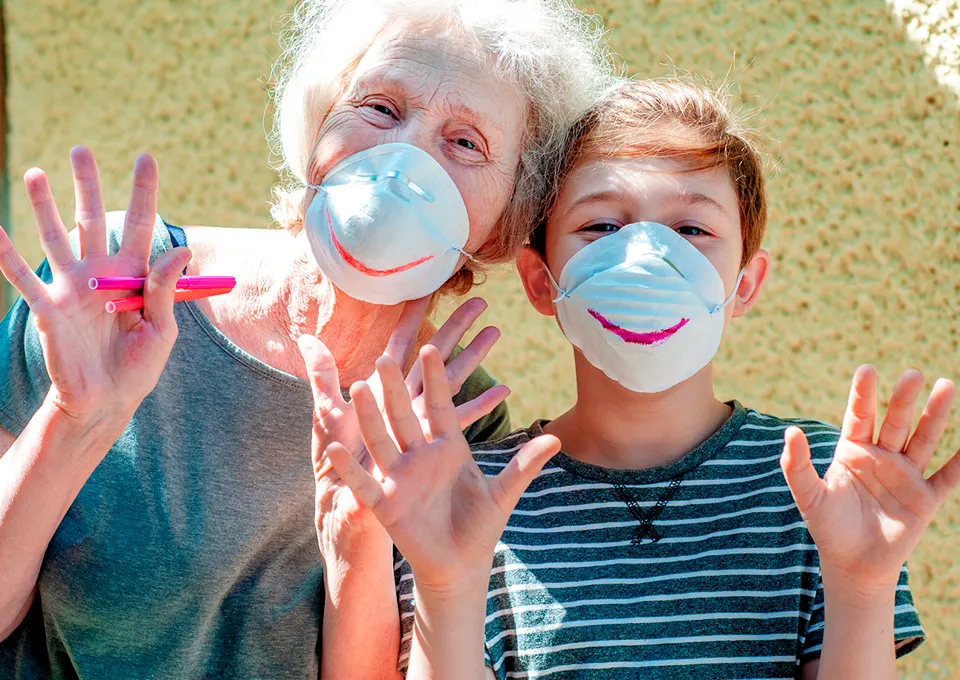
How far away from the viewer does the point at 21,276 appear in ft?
4.19

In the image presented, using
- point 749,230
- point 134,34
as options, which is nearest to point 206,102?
point 134,34

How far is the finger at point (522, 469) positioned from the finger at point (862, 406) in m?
0.35

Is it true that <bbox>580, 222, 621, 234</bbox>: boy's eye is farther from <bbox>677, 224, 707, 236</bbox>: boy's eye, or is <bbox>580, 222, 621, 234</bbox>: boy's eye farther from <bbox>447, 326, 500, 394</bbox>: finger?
<bbox>447, 326, 500, 394</bbox>: finger

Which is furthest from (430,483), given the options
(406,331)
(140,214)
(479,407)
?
(140,214)

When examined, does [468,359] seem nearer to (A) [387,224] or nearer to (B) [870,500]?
(A) [387,224]

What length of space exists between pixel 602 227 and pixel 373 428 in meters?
0.54

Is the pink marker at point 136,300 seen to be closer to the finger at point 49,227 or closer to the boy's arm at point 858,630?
the finger at point 49,227

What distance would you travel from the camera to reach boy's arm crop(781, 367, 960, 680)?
1207mm

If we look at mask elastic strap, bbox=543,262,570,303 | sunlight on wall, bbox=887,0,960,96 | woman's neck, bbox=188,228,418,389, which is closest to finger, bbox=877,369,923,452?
mask elastic strap, bbox=543,262,570,303

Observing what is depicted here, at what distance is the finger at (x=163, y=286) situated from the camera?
1.31 meters

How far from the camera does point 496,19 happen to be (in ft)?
5.47

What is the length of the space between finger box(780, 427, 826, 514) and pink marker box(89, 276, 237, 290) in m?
0.73

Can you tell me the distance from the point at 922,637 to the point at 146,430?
3.78ft

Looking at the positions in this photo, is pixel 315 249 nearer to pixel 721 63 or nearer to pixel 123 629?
pixel 123 629
